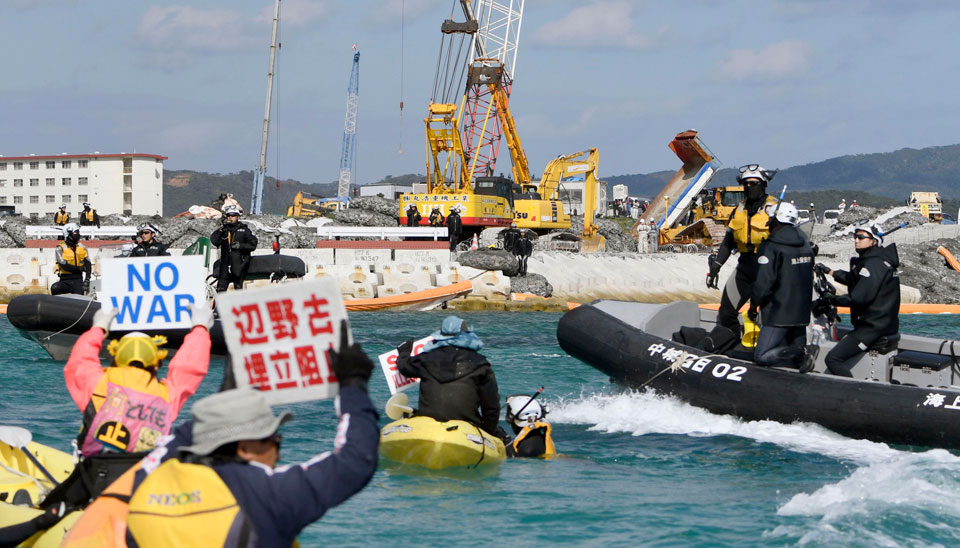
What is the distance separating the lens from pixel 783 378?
381 inches

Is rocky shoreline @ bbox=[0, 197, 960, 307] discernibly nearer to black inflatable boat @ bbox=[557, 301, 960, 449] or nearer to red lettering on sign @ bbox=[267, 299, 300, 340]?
black inflatable boat @ bbox=[557, 301, 960, 449]

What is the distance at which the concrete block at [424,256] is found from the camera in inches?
1141

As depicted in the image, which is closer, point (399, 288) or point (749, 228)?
point (749, 228)

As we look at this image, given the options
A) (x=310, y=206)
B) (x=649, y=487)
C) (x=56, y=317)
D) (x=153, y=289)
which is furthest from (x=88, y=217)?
(x=310, y=206)

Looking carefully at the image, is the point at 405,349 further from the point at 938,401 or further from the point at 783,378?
the point at 938,401

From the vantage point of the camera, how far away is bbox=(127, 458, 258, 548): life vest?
305cm

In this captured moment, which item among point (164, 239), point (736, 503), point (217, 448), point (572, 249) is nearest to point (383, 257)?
point (164, 239)

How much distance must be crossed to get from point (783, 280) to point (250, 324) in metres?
6.78

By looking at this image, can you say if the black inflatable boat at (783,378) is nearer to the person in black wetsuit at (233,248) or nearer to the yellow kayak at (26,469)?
the person in black wetsuit at (233,248)

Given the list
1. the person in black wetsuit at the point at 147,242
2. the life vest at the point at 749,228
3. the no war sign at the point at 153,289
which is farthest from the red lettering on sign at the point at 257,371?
the person in black wetsuit at the point at 147,242

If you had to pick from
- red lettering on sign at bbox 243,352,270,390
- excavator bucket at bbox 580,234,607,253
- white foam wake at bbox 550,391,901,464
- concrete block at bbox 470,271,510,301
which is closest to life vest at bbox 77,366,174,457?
red lettering on sign at bbox 243,352,270,390

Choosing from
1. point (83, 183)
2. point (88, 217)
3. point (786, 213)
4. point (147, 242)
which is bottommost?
point (147, 242)

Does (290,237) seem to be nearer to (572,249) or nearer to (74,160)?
(572,249)

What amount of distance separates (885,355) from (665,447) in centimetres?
240
